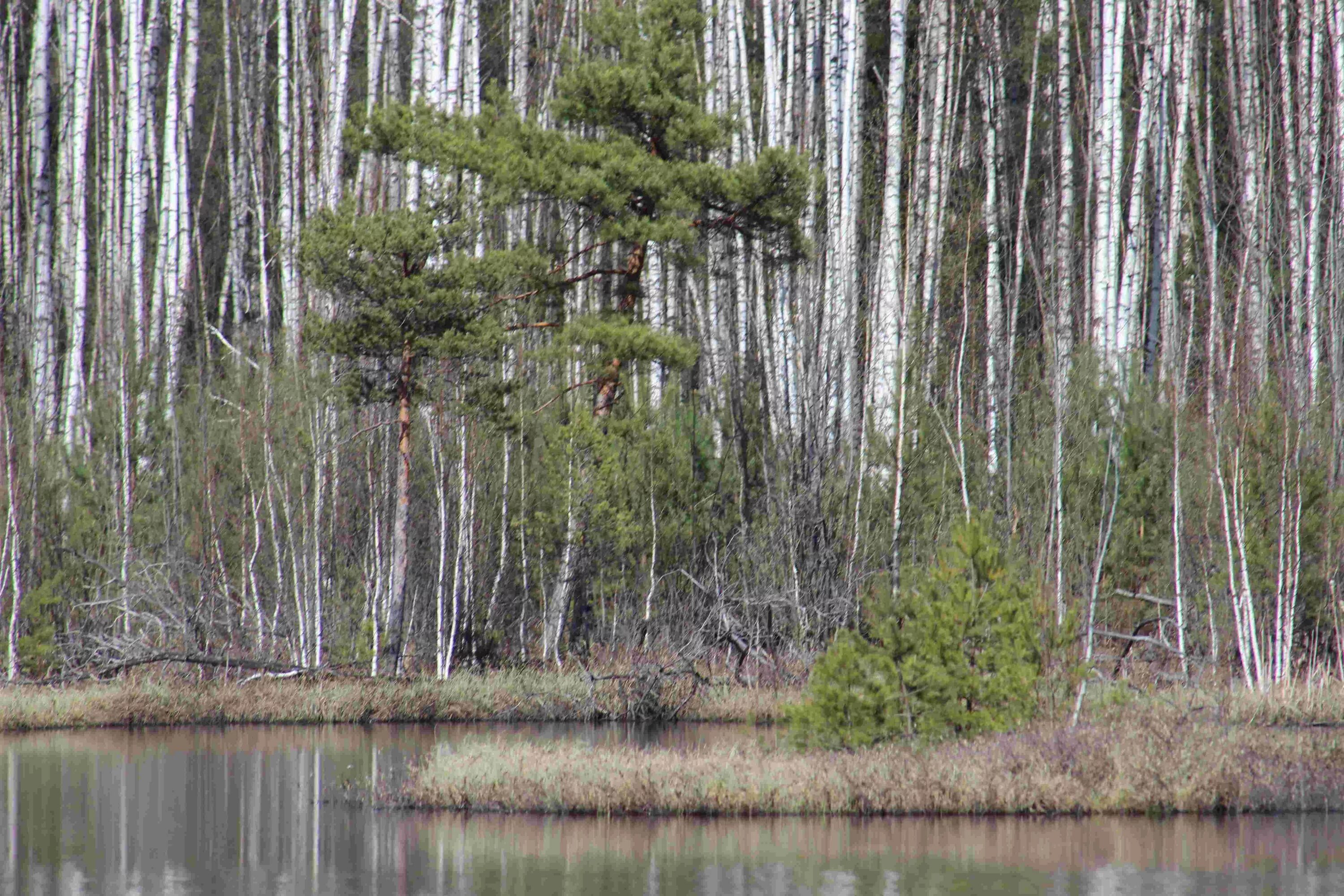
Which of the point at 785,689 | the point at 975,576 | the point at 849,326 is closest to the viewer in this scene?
the point at 975,576

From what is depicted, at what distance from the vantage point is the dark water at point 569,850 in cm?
1030

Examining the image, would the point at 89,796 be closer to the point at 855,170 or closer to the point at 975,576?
the point at 975,576

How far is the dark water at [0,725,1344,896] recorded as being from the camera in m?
10.3

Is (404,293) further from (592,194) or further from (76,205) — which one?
(76,205)

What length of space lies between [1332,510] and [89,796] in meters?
12.3

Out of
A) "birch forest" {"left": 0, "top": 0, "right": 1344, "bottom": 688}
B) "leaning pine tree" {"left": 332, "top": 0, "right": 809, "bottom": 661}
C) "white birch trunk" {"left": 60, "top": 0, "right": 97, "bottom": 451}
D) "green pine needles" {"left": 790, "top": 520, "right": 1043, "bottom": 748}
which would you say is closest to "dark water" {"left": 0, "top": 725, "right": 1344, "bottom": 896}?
"green pine needles" {"left": 790, "top": 520, "right": 1043, "bottom": 748}

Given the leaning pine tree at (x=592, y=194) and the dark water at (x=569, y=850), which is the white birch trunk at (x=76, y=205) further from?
the dark water at (x=569, y=850)

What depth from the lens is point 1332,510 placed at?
17734 mm

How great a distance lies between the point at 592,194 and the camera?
70.8 feet

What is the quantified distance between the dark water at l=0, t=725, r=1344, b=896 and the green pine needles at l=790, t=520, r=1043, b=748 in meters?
1.09

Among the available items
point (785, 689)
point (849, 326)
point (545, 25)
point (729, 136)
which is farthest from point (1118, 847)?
point (545, 25)

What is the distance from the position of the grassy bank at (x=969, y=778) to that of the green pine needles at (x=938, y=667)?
236mm

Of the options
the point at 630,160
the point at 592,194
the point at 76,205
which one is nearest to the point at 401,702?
the point at 592,194

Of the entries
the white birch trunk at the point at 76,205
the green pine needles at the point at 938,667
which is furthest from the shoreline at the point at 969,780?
the white birch trunk at the point at 76,205
